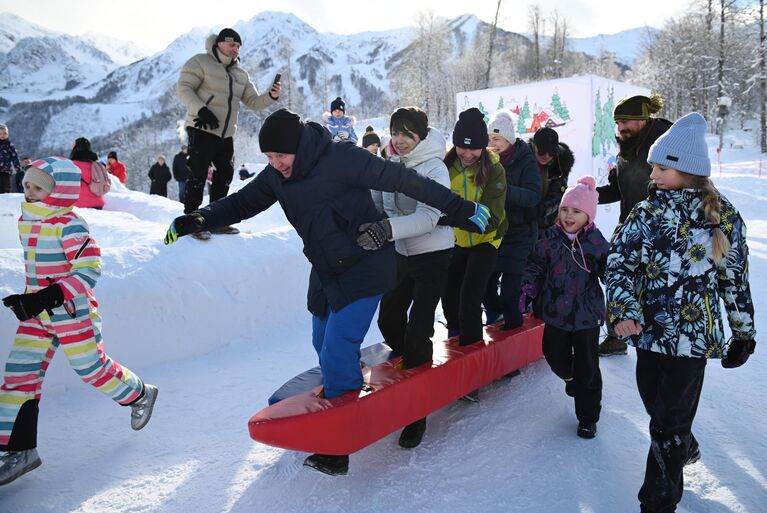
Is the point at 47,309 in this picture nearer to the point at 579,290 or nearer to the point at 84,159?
the point at 84,159

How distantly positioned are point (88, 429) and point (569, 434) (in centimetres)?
315

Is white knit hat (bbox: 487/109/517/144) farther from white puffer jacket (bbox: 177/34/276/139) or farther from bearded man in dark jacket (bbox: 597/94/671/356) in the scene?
white puffer jacket (bbox: 177/34/276/139)

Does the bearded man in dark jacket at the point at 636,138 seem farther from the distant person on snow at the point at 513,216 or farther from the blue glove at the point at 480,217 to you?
the blue glove at the point at 480,217

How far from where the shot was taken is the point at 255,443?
3264 mm

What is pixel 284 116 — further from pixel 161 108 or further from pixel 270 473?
pixel 161 108

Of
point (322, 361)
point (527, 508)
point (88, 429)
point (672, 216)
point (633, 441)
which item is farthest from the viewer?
point (88, 429)

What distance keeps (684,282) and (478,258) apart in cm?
157

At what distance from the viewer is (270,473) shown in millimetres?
2908

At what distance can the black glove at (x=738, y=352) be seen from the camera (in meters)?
2.26

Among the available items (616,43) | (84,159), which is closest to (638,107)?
(84,159)

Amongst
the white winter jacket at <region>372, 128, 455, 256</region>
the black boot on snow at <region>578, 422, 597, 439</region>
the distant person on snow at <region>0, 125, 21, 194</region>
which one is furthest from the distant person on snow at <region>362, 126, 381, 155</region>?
the distant person on snow at <region>0, 125, 21, 194</region>

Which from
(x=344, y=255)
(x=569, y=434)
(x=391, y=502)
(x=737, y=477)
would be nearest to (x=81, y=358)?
(x=344, y=255)

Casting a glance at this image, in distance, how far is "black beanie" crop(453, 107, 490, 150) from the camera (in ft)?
11.5

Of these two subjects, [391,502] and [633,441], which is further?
[633,441]
